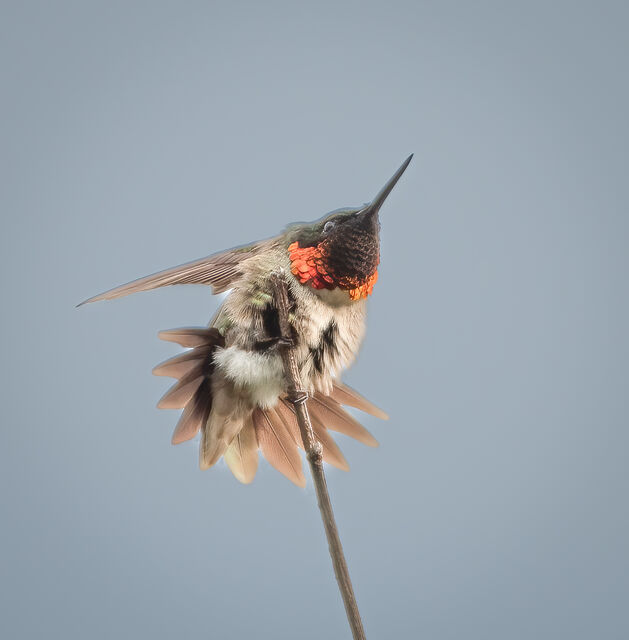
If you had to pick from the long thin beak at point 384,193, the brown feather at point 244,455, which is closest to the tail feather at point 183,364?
the brown feather at point 244,455

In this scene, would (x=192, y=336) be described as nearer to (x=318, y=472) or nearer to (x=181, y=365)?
(x=181, y=365)

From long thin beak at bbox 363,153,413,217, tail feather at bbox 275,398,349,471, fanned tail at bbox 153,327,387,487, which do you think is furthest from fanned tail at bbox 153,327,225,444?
long thin beak at bbox 363,153,413,217

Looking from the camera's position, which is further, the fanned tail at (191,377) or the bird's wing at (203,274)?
the fanned tail at (191,377)

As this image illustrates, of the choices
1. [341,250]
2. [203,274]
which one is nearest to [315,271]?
[341,250]

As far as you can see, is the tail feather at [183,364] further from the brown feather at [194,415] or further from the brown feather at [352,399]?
the brown feather at [352,399]

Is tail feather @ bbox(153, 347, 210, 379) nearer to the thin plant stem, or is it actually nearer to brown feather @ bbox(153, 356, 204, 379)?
brown feather @ bbox(153, 356, 204, 379)

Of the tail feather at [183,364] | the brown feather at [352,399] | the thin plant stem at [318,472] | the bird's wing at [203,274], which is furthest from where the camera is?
the brown feather at [352,399]

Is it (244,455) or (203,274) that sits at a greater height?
(203,274)
